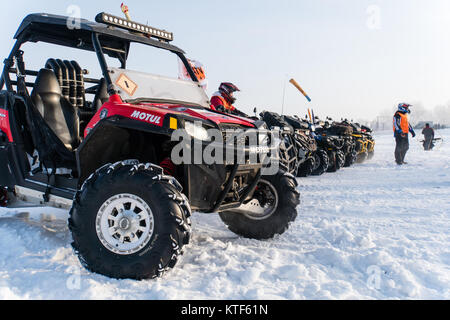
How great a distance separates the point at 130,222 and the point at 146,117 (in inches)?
33.4

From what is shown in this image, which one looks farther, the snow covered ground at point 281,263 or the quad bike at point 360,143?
the quad bike at point 360,143

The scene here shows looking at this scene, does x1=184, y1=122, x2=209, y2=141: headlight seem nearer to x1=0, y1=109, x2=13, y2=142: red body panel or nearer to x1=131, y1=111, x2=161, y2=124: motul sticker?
x1=131, y1=111, x2=161, y2=124: motul sticker

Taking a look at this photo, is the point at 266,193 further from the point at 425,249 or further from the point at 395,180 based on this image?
the point at 395,180

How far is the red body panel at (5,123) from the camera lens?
13.9ft

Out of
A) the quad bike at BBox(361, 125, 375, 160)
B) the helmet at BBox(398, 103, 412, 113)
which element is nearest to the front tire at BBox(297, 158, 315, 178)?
the helmet at BBox(398, 103, 412, 113)

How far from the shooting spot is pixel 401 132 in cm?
1297

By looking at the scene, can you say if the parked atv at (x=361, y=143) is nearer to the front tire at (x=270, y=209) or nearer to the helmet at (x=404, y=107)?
the helmet at (x=404, y=107)

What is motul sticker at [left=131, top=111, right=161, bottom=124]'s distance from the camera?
10.0 feet

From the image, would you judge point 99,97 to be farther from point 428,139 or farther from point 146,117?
point 428,139

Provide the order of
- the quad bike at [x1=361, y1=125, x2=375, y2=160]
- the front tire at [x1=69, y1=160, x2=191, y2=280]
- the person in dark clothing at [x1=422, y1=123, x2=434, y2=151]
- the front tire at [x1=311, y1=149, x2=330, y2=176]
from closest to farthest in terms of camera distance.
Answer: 1. the front tire at [x1=69, y1=160, x2=191, y2=280]
2. the front tire at [x1=311, y1=149, x2=330, y2=176]
3. the quad bike at [x1=361, y1=125, x2=375, y2=160]
4. the person in dark clothing at [x1=422, y1=123, x2=434, y2=151]

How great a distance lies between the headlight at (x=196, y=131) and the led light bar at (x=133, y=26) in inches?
58.9

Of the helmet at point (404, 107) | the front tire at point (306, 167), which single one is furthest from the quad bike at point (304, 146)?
the helmet at point (404, 107)

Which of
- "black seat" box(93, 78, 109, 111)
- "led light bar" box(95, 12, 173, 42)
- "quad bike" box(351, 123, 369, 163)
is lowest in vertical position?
"quad bike" box(351, 123, 369, 163)

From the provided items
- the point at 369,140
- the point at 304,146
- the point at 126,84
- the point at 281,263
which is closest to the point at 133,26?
the point at 126,84
